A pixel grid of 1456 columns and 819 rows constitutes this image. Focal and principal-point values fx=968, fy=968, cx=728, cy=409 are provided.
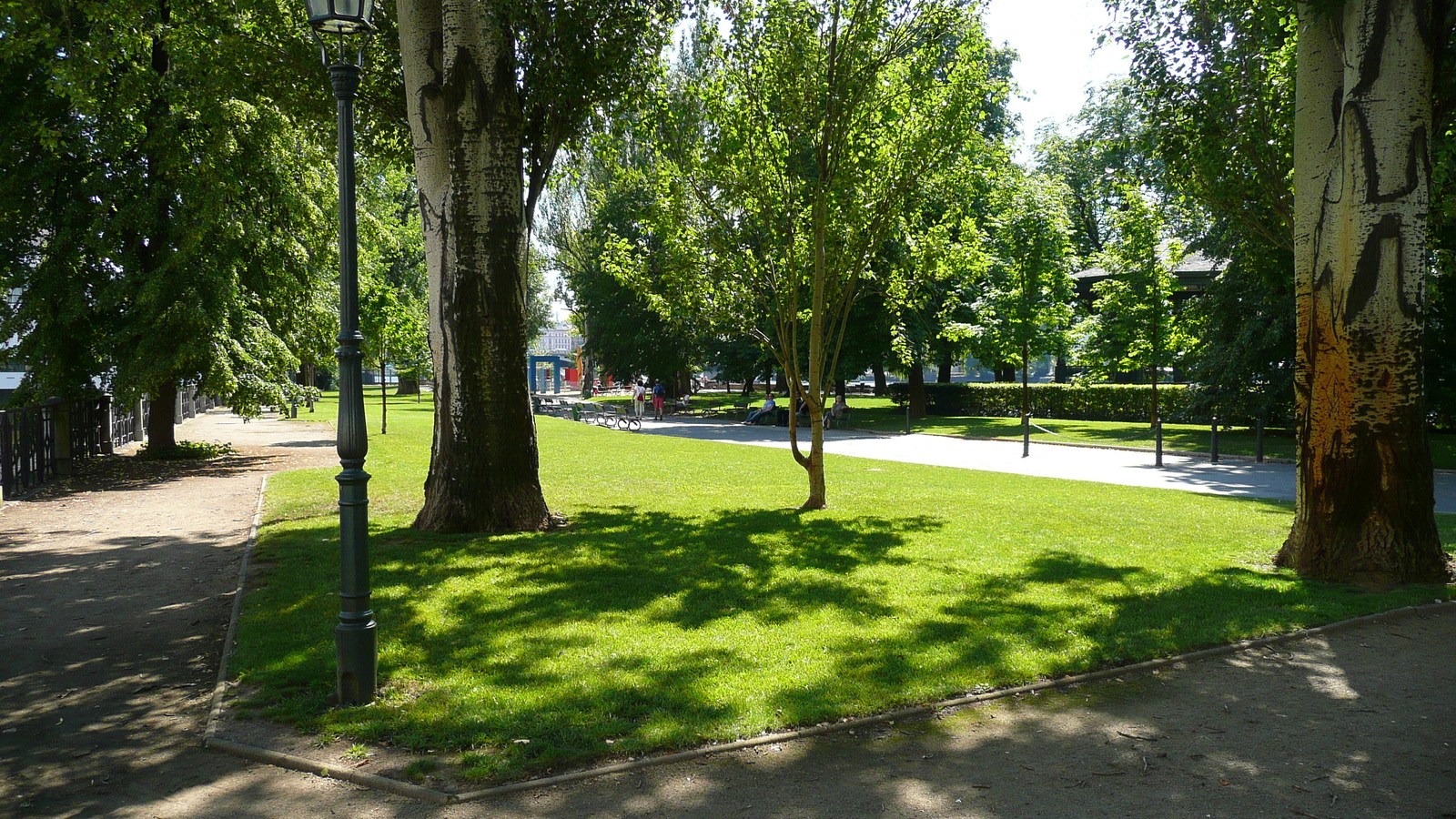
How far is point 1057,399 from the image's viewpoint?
127ft

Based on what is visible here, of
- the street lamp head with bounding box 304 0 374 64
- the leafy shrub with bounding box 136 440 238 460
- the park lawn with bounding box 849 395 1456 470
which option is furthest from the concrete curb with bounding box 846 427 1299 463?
the street lamp head with bounding box 304 0 374 64

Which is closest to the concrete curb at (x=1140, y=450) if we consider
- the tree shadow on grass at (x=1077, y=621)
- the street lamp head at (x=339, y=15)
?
the tree shadow on grass at (x=1077, y=621)

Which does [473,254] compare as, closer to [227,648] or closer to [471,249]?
[471,249]

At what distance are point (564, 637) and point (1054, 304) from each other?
2898 cm

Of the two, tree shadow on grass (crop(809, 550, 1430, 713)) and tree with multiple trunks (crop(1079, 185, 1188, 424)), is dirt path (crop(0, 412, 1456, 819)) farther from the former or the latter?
tree with multiple trunks (crop(1079, 185, 1188, 424))

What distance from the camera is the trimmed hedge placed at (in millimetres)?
35844

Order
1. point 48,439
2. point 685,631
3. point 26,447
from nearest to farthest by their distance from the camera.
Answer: point 685,631 → point 26,447 → point 48,439

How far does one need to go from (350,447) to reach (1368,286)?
7.75 meters

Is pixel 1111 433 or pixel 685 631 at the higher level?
pixel 685 631

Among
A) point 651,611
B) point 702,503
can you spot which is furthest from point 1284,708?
point 702,503

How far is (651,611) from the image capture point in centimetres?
700

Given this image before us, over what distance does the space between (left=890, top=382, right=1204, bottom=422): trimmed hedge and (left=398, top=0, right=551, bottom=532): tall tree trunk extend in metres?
27.2

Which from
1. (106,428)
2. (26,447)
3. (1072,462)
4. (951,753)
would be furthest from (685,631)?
(106,428)

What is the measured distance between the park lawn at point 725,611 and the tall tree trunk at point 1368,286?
582 millimetres
